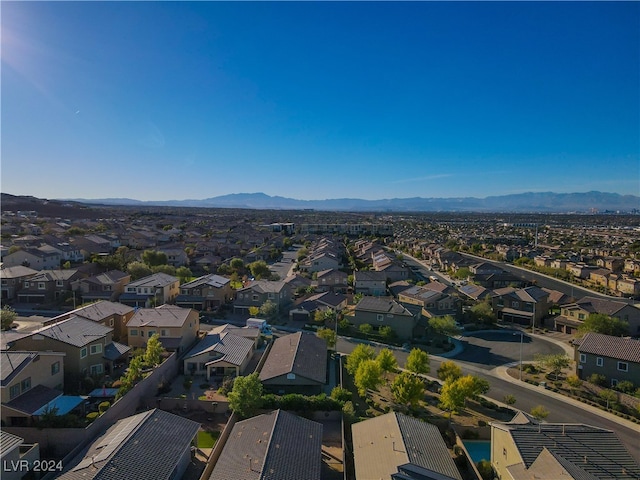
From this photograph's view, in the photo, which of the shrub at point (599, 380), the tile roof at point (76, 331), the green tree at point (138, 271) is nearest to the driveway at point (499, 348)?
the shrub at point (599, 380)

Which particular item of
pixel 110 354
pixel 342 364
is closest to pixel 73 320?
pixel 110 354

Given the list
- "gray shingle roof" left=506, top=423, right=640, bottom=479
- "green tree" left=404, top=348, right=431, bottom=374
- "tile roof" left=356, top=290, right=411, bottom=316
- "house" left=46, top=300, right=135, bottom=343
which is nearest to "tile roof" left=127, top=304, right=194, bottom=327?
"house" left=46, top=300, right=135, bottom=343

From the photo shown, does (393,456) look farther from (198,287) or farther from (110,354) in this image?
(198,287)

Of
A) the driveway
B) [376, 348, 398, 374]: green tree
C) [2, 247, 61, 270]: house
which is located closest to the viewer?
[376, 348, 398, 374]: green tree

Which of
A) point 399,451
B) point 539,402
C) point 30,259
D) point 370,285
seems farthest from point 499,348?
point 30,259

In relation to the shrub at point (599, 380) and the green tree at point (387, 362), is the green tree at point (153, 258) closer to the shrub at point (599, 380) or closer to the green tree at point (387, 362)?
the green tree at point (387, 362)

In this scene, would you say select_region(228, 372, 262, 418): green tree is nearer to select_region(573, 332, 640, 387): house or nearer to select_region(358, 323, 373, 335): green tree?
select_region(358, 323, 373, 335): green tree
